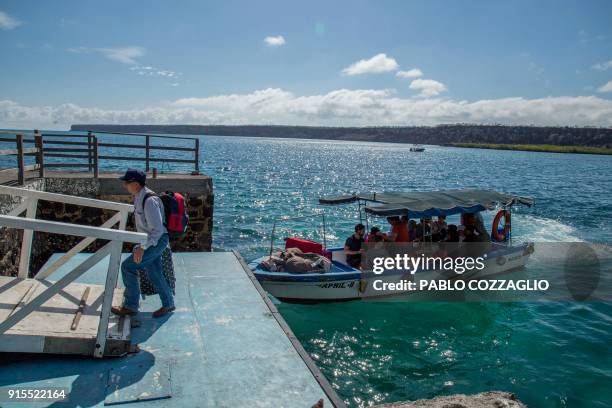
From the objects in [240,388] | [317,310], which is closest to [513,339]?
[317,310]

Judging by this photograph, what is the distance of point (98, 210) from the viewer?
42.5 ft

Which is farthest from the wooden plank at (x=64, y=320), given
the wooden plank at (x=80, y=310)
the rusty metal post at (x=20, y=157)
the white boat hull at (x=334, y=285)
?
the white boat hull at (x=334, y=285)

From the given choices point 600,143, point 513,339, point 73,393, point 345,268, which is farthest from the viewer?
point 600,143

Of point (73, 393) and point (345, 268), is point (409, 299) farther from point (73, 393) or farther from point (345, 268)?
point (73, 393)

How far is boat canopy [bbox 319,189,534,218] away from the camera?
12.5m

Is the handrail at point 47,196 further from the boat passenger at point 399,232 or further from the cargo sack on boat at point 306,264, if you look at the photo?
the boat passenger at point 399,232

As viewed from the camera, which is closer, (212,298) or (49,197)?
(49,197)

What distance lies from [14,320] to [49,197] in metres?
2.54

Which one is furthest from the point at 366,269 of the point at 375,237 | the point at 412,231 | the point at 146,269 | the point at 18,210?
the point at 18,210

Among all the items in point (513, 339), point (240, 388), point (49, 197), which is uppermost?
point (49, 197)

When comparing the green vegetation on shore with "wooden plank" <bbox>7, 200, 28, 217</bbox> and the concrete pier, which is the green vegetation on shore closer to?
the concrete pier

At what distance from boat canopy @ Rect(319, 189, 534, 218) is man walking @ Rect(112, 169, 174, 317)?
6.73 m

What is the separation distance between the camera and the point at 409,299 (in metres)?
13.4

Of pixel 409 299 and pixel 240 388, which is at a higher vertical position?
pixel 240 388
